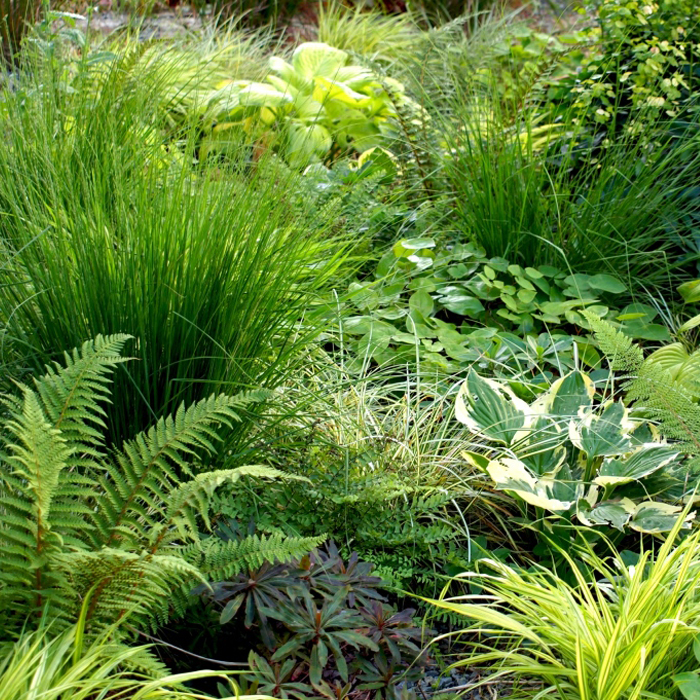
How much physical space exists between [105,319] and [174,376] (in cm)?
25

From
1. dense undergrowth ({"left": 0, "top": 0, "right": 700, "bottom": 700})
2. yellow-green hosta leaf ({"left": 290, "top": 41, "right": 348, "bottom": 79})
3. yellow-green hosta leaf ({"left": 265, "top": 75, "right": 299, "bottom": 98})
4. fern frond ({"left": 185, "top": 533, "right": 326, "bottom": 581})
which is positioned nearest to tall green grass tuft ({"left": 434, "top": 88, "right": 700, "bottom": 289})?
dense undergrowth ({"left": 0, "top": 0, "right": 700, "bottom": 700})

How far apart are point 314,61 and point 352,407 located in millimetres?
3163

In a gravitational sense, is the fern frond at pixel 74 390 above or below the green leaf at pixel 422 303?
above

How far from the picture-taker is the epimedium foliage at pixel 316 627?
1.55 meters

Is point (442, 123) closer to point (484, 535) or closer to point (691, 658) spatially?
point (484, 535)

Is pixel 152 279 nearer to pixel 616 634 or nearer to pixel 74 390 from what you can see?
pixel 74 390

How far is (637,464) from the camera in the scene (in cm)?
217

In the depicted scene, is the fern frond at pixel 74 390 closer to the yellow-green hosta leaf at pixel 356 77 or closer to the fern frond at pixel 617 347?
the fern frond at pixel 617 347

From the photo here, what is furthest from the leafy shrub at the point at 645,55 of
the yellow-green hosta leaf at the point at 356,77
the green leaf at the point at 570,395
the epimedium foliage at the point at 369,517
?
the epimedium foliage at the point at 369,517

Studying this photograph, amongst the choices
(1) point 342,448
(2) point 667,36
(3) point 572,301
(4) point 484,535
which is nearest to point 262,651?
(1) point 342,448

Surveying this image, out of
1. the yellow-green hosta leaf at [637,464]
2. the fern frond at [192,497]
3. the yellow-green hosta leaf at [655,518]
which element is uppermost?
the fern frond at [192,497]

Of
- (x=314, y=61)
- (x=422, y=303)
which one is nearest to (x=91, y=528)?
(x=422, y=303)

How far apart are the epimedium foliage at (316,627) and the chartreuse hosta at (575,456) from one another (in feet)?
1.82

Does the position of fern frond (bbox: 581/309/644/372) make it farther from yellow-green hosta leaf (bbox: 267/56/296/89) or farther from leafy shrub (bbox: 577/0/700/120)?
yellow-green hosta leaf (bbox: 267/56/296/89)
